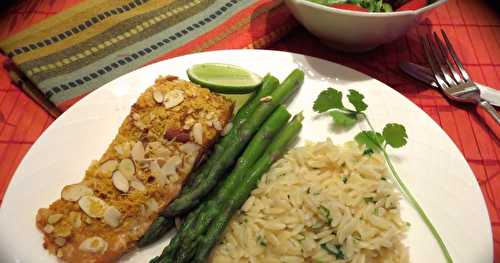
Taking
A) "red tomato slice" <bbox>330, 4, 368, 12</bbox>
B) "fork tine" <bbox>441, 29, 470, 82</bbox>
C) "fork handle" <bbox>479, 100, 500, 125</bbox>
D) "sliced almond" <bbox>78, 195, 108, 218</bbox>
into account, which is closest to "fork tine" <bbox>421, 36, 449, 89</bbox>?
"fork tine" <bbox>441, 29, 470, 82</bbox>

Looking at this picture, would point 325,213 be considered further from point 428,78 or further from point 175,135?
point 428,78

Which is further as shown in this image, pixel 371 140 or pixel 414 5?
pixel 414 5

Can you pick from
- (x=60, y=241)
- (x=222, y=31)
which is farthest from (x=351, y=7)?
(x=60, y=241)

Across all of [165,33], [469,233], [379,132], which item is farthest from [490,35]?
[165,33]

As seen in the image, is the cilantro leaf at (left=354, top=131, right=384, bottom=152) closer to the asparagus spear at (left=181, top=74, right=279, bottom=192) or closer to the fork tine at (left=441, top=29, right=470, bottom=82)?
the asparagus spear at (left=181, top=74, right=279, bottom=192)

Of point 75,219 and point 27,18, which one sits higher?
point 75,219

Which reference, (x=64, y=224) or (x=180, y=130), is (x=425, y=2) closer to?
(x=180, y=130)
